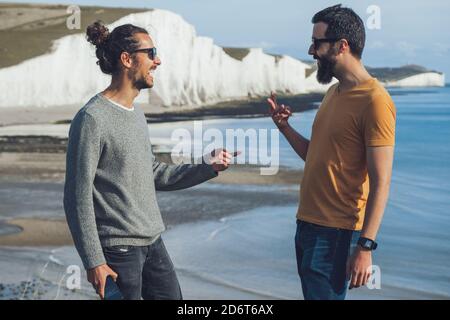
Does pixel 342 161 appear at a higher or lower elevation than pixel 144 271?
higher

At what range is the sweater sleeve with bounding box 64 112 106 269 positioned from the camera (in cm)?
344

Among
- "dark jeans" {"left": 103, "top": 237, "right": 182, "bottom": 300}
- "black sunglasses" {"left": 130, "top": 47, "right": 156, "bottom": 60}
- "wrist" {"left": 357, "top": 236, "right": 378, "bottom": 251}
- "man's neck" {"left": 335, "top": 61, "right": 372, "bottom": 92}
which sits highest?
"black sunglasses" {"left": 130, "top": 47, "right": 156, "bottom": 60}

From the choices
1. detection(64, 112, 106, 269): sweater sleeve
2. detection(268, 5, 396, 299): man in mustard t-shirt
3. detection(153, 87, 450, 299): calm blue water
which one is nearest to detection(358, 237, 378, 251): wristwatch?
detection(268, 5, 396, 299): man in mustard t-shirt

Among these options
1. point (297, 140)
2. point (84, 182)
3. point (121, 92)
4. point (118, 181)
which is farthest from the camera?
point (297, 140)

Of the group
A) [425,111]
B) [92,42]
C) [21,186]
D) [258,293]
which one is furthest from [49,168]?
[425,111]

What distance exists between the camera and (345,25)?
12.1ft

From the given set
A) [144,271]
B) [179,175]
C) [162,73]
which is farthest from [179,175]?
[162,73]

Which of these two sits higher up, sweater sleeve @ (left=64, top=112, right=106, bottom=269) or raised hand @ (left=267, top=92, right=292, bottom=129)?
raised hand @ (left=267, top=92, right=292, bottom=129)

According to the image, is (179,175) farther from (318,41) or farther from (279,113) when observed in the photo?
(318,41)

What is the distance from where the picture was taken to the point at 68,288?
8812 mm

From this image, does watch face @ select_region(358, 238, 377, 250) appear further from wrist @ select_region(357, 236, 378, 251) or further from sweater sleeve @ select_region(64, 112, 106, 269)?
sweater sleeve @ select_region(64, 112, 106, 269)

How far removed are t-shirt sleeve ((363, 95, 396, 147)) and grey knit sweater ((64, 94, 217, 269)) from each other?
98 cm

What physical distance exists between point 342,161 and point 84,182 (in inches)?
44.2

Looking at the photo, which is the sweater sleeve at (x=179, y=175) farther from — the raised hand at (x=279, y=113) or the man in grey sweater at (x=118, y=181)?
the raised hand at (x=279, y=113)
